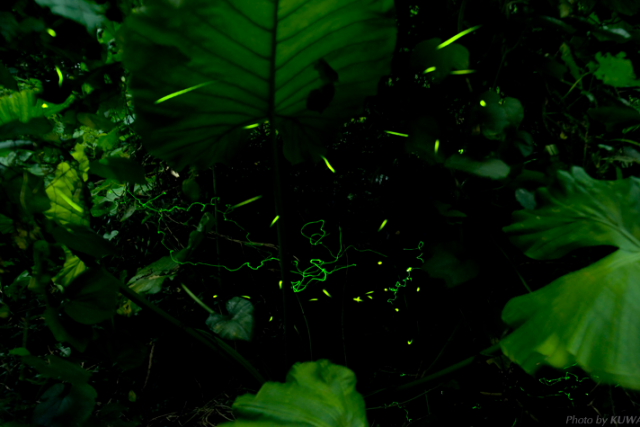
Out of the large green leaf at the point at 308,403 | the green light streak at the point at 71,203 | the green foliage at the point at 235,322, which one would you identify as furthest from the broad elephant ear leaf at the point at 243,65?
the large green leaf at the point at 308,403

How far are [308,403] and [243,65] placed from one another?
56 centimetres

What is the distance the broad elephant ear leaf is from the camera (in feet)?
1.80

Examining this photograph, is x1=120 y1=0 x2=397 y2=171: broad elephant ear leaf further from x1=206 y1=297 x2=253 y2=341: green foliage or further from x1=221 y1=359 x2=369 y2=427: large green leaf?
x1=221 y1=359 x2=369 y2=427: large green leaf

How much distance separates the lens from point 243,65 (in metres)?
0.64

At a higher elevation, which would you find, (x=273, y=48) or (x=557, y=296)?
(x=273, y=48)

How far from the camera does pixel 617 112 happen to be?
711mm

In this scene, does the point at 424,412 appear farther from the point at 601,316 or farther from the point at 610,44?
the point at 610,44

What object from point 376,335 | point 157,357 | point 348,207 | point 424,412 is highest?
point 348,207

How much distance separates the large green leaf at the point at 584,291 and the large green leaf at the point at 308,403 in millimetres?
225

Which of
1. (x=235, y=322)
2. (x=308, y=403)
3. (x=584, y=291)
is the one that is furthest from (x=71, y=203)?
(x=584, y=291)

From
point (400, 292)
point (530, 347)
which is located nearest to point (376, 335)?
point (400, 292)

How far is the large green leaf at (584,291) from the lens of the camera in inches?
16.5

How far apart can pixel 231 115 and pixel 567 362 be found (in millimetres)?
674

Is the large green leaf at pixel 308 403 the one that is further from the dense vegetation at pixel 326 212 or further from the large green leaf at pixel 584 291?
the large green leaf at pixel 584 291
